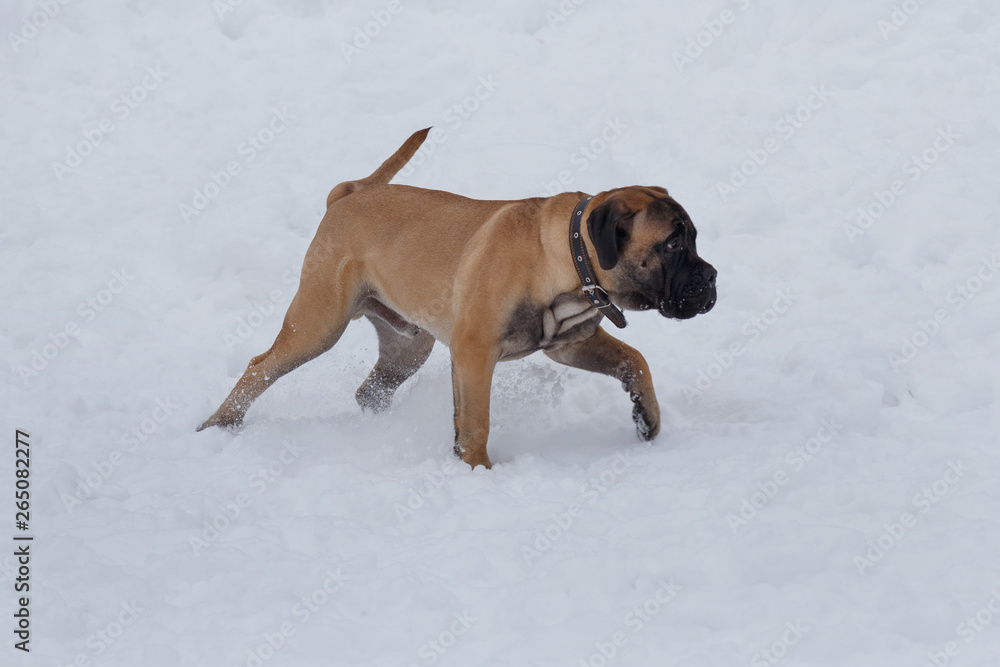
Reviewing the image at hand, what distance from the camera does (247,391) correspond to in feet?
18.0

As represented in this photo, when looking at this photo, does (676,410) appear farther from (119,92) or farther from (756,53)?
(119,92)

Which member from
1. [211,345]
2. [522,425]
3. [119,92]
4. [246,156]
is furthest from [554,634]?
[119,92]

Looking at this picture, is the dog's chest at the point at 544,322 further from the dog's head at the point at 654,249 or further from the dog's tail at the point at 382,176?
the dog's tail at the point at 382,176

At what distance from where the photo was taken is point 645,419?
4945mm

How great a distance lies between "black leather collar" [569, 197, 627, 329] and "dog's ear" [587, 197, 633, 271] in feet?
0.64

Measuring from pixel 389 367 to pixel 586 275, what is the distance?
1.87 meters

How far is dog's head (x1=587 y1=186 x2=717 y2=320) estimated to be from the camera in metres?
4.22

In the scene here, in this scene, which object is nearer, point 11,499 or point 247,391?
point 11,499

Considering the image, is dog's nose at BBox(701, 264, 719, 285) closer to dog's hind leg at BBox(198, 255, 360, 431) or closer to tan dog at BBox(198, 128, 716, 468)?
tan dog at BBox(198, 128, 716, 468)

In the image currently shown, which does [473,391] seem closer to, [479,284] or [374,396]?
[479,284]

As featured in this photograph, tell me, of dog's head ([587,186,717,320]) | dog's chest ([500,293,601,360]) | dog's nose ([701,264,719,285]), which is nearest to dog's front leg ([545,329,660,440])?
dog's chest ([500,293,601,360])

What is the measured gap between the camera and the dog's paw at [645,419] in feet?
16.2

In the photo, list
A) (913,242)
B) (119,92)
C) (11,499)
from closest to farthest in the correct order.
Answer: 1. (11,499)
2. (913,242)
3. (119,92)

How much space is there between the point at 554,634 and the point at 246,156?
6623 millimetres
